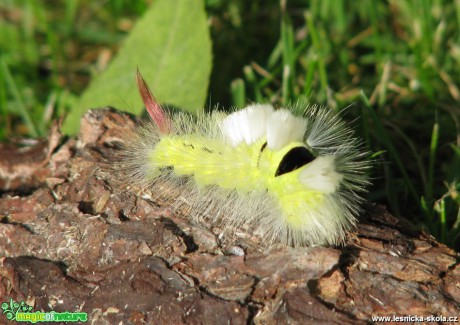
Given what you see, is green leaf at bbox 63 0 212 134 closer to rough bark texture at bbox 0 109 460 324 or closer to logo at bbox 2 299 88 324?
rough bark texture at bbox 0 109 460 324

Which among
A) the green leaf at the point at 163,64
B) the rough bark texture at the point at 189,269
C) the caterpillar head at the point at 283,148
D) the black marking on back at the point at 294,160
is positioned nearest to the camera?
the rough bark texture at the point at 189,269

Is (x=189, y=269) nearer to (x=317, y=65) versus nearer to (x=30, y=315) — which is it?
(x=30, y=315)

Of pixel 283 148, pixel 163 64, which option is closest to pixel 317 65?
pixel 163 64

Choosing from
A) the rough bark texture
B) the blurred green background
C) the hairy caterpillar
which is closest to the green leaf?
the blurred green background

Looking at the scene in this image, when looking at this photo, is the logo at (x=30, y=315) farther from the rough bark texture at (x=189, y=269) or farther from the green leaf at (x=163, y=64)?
the green leaf at (x=163, y=64)

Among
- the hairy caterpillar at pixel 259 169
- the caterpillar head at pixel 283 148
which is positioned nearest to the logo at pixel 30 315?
the hairy caterpillar at pixel 259 169

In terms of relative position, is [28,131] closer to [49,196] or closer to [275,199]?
[49,196]
